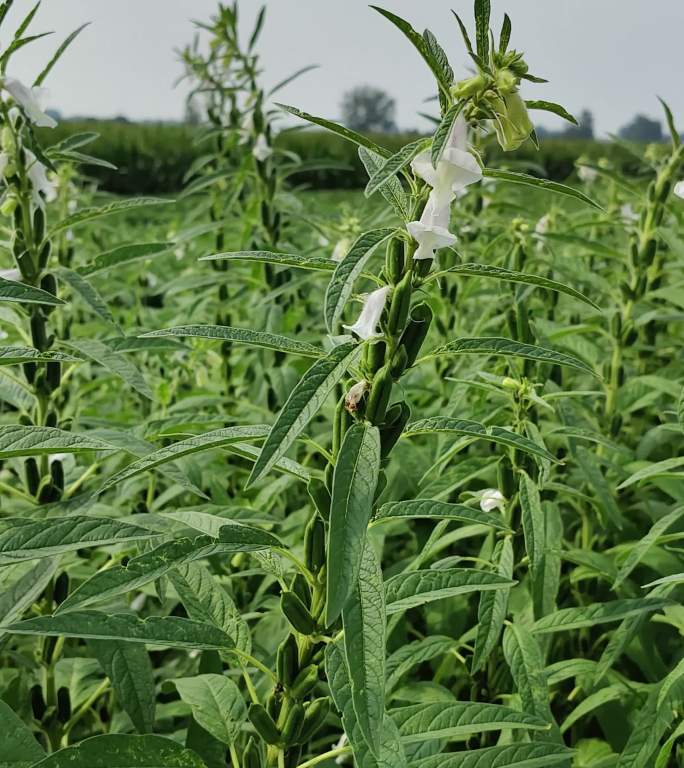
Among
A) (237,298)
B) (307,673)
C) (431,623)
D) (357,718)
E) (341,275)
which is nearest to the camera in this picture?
(357,718)

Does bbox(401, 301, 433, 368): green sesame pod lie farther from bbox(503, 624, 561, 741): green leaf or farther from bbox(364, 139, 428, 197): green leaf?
bbox(503, 624, 561, 741): green leaf

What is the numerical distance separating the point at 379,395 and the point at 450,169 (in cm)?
33

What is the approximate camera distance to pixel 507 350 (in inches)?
44.7

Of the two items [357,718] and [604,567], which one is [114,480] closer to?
[357,718]

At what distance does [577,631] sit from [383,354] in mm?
1503

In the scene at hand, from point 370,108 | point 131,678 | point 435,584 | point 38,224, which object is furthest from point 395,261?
point 370,108

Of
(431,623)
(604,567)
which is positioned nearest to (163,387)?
(431,623)

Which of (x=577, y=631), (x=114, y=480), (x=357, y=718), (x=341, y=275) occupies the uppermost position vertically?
(x=341, y=275)

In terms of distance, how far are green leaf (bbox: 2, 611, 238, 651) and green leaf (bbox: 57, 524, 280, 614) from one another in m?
0.06

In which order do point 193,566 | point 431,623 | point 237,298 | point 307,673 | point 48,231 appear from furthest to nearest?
point 237,298 → point 431,623 → point 48,231 → point 193,566 → point 307,673

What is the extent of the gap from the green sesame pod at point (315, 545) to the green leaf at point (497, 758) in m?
0.36

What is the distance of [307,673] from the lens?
4.08 feet

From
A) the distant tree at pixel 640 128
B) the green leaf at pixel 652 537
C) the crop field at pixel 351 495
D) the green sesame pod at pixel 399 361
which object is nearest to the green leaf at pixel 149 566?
the crop field at pixel 351 495

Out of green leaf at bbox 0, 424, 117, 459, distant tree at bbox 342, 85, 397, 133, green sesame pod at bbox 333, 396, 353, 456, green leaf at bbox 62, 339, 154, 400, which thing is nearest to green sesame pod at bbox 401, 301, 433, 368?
green sesame pod at bbox 333, 396, 353, 456
